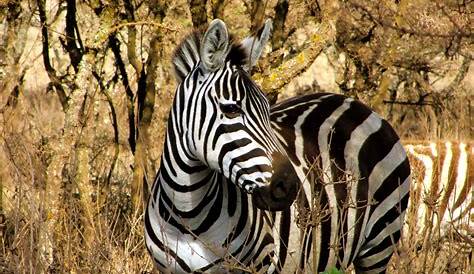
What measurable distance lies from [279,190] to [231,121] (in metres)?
0.44

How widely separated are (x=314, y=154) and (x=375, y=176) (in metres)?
0.61

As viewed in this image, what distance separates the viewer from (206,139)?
4.65m

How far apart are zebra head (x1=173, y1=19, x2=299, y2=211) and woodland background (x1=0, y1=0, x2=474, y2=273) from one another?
0.55 meters

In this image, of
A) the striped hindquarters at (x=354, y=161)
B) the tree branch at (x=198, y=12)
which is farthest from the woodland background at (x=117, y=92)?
the striped hindquarters at (x=354, y=161)

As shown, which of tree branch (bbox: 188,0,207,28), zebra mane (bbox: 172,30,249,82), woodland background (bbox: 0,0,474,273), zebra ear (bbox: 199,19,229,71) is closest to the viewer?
zebra ear (bbox: 199,19,229,71)

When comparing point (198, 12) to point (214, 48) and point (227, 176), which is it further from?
point (227, 176)

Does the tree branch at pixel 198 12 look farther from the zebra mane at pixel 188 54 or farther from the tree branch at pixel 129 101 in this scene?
the zebra mane at pixel 188 54

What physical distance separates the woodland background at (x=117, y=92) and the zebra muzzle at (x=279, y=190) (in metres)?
0.60

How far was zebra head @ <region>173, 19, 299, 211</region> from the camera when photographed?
445cm

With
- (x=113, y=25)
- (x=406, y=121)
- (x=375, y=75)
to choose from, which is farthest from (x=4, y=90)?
(x=406, y=121)

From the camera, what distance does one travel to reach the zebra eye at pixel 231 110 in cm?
462

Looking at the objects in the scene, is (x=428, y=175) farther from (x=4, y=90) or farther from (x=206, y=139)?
(x=206, y=139)

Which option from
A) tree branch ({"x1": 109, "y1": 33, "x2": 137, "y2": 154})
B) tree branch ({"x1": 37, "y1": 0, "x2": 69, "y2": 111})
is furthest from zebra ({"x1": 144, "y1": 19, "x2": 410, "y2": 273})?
tree branch ({"x1": 37, "y1": 0, "x2": 69, "y2": 111})

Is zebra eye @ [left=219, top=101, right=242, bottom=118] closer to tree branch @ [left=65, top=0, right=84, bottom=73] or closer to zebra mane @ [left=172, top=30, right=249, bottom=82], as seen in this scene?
zebra mane @ [left=172, top=30, right=249, bottom=82]
